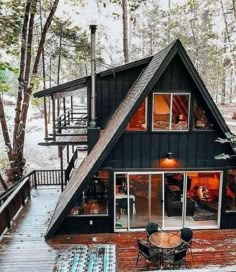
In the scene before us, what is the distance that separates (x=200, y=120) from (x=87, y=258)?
4480 millimetres

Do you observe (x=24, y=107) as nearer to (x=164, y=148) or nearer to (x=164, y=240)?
(x=164, y=148)

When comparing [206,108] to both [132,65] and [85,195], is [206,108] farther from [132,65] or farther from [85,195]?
[85,195]

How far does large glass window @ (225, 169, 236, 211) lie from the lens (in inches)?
321

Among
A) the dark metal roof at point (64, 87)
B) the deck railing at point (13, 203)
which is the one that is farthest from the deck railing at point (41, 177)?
the dark metal roof at point (64, 87)

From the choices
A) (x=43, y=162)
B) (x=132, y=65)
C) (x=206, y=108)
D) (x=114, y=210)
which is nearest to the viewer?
(x=206, y=108)

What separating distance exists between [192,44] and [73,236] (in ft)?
62.5

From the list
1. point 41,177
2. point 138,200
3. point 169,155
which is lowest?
point 41,177

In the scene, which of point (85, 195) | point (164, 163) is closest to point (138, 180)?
point (164, 163)

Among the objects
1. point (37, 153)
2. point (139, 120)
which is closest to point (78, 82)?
point (139, 120)

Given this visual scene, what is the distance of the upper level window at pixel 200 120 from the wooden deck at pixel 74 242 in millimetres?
2984

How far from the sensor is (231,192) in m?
8.25

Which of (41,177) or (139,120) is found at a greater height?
(139,120)

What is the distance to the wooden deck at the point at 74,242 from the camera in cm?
643

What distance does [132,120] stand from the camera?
7.62 meters
